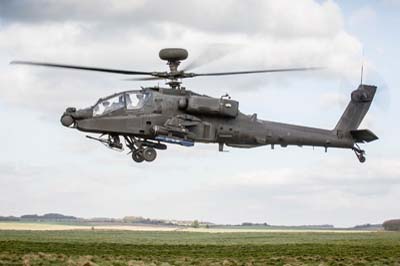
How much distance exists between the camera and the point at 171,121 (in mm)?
35625

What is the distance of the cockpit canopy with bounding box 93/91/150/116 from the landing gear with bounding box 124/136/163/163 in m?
1.47

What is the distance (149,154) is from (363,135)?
11.1 metres

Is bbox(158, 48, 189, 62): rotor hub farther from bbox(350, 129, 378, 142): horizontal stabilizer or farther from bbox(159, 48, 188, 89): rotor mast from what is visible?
bbox(350, 129, 378, 142): horizontal stabilizer

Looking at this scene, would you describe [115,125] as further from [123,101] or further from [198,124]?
[198,124]

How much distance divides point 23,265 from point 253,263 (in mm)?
8524

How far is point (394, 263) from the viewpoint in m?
31.0

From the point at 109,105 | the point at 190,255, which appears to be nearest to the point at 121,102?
the point at 109,105

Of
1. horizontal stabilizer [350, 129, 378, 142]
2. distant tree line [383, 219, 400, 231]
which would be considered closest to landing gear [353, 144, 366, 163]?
horizontal stabilizer [350, 129, 378, 142]

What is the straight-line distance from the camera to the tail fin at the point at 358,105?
40.5m

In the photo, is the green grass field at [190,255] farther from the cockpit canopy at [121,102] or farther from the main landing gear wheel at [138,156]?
the cockpit canopy at [121,102]

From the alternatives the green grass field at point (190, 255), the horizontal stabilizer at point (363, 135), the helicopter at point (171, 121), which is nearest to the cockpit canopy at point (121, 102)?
the helicopter at point (171, 121)

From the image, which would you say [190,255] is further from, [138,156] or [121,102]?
[121,102]

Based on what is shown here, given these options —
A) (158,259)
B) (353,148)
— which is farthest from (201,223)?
(158,259)

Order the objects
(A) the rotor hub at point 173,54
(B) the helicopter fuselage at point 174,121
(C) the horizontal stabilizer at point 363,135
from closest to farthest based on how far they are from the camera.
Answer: (A) the rotor hub at point 173,54 → (B) the helicopter fuselage at point 174,121 → (C) the horizontal stabilizer at point 363,135
